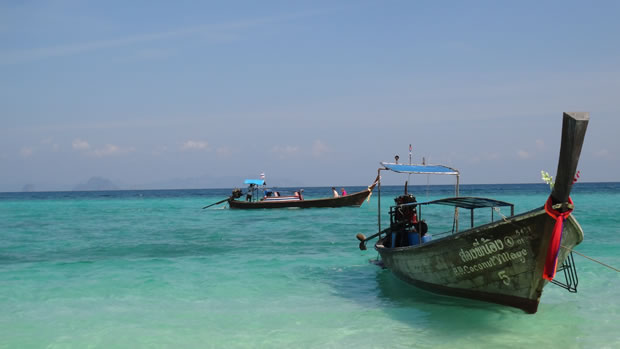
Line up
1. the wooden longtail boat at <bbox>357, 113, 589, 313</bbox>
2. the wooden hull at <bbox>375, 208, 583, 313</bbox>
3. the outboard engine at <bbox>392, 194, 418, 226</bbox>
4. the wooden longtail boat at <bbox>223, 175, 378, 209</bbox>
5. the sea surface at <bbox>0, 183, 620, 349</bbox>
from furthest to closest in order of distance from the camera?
the wooden longtail boat at <bbox>223, 175, 378, 209</bbox>, the outboard engine at <bbox>392, 194, 418, 226</bbox>, the sea surface at <bbox>0, 183, 620, 349</bbox>, the wooden hull at <bbox>375, 208, 583, 313</bbox>, the wooden longtail boat at <bbox>357, 113, 589, 313</bbox>

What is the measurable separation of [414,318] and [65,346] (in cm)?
613

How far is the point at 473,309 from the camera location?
931cm

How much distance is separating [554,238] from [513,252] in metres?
0.84

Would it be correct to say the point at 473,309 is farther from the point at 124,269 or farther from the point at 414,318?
the point at 124,269

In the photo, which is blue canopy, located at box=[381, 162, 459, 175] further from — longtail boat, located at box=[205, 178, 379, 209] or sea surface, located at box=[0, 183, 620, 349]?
longtail boat, located at box=[205, 178, 379, 209]

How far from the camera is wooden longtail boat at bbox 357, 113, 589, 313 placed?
6531 mm

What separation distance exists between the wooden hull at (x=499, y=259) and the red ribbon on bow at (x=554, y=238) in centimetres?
10

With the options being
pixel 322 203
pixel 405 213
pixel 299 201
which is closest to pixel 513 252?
pixel 405 213

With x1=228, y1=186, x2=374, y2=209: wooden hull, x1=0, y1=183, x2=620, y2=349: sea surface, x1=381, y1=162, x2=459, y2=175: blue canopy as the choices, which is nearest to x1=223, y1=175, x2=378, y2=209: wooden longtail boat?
x1=228, y1=186, x2=374, y2=209: wooden hull

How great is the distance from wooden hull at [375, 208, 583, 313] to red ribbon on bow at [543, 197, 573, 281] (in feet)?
0.33

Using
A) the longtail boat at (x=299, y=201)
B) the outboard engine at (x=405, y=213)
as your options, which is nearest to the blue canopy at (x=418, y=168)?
the outboard engine at (x=405, y=213)

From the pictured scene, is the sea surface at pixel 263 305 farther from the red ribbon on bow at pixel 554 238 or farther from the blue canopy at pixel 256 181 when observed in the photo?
the blue canopy at pixel 256 181

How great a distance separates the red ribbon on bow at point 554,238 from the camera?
698 cm

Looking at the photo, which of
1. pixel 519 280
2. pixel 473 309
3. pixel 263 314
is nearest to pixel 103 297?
pixel 263 314
